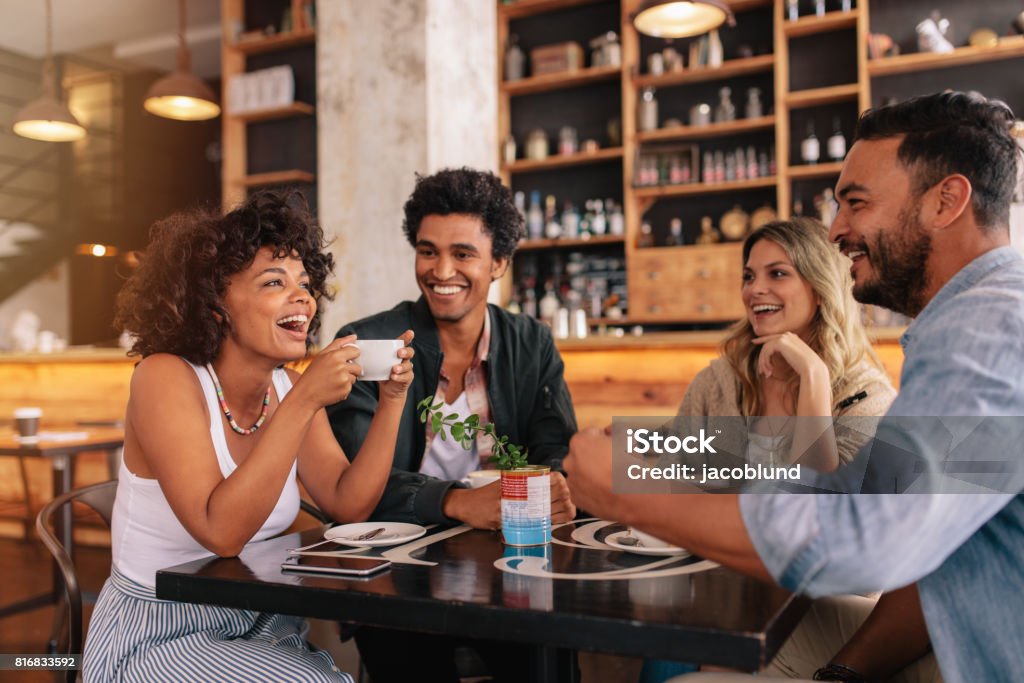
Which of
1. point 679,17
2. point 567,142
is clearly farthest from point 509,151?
point 679,17

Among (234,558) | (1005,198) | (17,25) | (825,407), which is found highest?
(17,25)

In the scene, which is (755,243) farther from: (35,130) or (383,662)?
(35,130)

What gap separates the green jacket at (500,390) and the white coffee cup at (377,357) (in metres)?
0.43

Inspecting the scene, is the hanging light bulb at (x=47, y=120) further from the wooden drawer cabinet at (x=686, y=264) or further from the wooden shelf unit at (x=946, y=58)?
the wooden shelf unit at (x=946, y=58)

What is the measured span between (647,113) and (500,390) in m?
3.82

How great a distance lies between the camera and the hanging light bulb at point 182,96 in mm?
5797

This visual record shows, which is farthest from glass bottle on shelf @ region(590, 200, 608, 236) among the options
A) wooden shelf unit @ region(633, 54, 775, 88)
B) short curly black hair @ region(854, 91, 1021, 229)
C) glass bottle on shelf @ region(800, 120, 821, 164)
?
short curly black hair @ region(854, 91, 1021, 229)

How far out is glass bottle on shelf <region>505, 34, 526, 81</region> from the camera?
19.2 ft

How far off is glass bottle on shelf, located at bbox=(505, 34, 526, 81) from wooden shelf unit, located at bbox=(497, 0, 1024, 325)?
0.07 metres

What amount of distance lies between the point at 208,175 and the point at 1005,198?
8.30 m

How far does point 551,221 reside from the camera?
5816mm

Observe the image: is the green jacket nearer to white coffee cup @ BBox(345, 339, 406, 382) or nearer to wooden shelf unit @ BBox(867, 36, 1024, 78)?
white coffee cup @ BBox(345, 339, 406, 382)

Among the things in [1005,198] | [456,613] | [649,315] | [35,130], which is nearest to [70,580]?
[456,613]

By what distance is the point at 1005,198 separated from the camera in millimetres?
1229
